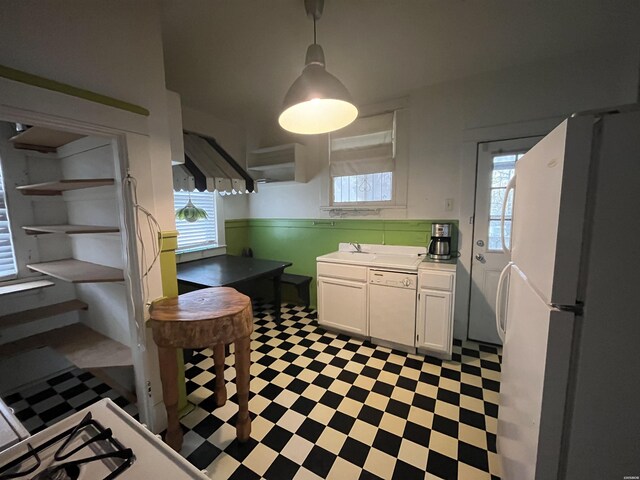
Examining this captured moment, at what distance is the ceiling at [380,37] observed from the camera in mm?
1531

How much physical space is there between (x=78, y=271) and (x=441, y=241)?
9.70ft

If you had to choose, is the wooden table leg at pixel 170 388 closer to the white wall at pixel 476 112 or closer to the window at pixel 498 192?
the white wall at pixel 476 112

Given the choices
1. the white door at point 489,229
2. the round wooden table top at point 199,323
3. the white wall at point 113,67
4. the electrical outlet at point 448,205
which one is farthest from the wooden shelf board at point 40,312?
the white door at point 489,229

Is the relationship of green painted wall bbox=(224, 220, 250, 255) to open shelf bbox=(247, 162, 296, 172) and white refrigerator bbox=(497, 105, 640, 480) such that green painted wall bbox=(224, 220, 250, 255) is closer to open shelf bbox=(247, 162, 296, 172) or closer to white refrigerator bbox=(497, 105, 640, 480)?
open shelf bbox=(247, 162, 296, 172)

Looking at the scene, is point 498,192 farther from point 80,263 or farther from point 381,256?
point 80,263

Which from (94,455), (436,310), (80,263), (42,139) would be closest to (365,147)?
(436,310)

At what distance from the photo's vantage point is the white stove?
0.63 meters

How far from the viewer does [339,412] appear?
1759 mm

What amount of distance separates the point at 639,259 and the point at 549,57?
2353mm

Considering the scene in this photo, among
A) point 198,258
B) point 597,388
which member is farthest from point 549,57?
point 198,258

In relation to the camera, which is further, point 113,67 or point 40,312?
point 40,312

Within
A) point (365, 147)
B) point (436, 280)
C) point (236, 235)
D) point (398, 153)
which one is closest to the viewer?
point (436, 280)

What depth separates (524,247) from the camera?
107 cm

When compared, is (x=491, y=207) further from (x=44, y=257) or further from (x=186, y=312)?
(x=44, y=257)
